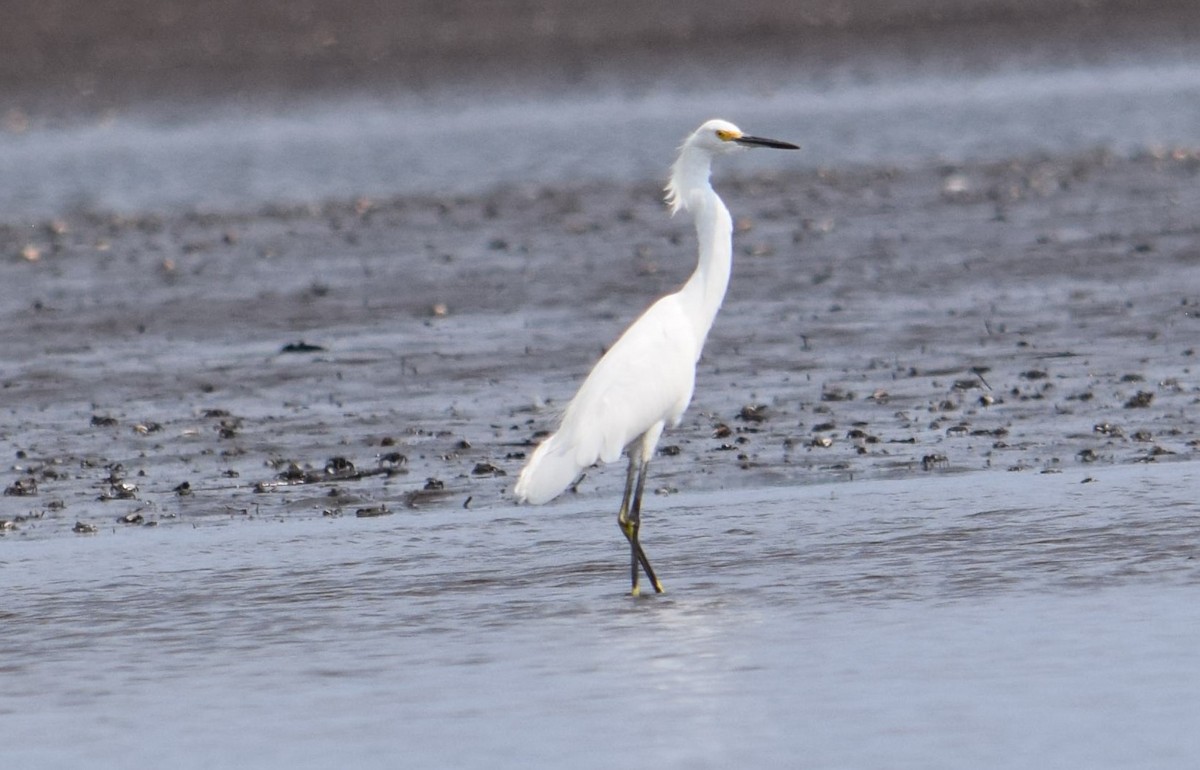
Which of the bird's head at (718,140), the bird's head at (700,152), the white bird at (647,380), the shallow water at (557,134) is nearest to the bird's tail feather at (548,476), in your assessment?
the white bird at (647,380)

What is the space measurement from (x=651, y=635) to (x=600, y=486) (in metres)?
2.81

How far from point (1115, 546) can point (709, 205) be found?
2194 mm

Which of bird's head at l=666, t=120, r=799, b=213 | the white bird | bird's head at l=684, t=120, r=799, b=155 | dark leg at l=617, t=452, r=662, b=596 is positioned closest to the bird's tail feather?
the white bird

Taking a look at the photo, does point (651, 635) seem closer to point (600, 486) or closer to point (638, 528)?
point (638, 528)

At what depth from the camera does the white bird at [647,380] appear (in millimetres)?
8719

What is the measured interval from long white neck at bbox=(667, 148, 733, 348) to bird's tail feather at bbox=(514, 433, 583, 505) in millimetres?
1017

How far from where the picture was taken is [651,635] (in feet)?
25.6

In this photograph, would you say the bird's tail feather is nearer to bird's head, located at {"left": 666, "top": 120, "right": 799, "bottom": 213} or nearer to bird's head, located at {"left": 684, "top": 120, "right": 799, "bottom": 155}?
bird's head, located at {"left": 666, "top": 120, "right": 799, "bottom": 213}

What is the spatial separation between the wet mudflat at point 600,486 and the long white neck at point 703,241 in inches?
35.5

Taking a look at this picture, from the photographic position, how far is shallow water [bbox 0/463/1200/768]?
21.4 feet

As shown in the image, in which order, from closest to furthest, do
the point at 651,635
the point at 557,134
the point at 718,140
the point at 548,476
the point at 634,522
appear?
the point at 651,635, the point at 548,476, the point at 634,522, the point at 718,140, the point at 557,134

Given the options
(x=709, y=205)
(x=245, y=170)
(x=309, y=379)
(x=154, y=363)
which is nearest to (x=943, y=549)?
(x=709, y=205)

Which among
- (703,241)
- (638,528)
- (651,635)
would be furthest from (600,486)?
(651,635)

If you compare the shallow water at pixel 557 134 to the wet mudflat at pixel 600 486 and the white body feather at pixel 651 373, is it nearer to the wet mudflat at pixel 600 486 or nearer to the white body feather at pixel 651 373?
the wet mudflat at pixel 600 486
